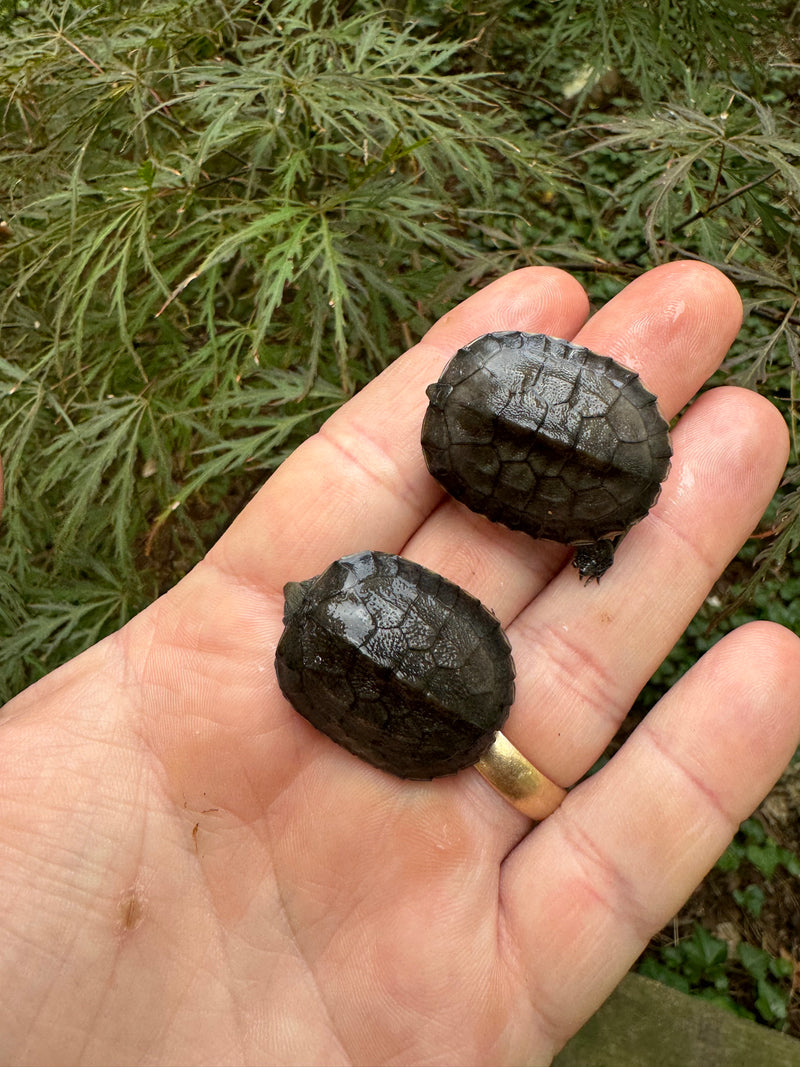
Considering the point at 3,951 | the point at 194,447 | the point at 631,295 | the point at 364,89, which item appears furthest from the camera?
the point at 194,447

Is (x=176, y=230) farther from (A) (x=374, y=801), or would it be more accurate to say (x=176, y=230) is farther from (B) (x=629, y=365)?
(A) (x=374, y=801)

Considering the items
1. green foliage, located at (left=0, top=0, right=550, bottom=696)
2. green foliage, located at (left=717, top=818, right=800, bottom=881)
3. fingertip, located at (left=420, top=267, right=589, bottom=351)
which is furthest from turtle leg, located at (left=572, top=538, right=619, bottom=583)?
green foliage, located at (left=717, top=818, right=800, bottom=881)

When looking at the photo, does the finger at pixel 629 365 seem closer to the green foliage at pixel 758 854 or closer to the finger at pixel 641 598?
the finger at pixel 641 598

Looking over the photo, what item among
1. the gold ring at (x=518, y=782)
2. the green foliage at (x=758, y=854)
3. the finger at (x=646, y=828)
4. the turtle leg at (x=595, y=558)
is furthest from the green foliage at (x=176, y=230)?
the green foliage at (x=758, y=854)

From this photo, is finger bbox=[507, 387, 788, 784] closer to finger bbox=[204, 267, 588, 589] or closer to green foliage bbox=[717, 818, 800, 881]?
finger bbox=[204, 267, 588, 589]

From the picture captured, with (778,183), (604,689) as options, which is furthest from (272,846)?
(778,183)

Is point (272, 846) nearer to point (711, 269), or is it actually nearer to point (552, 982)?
point (552, 982)

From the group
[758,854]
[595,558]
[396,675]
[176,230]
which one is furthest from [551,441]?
[758,854]
